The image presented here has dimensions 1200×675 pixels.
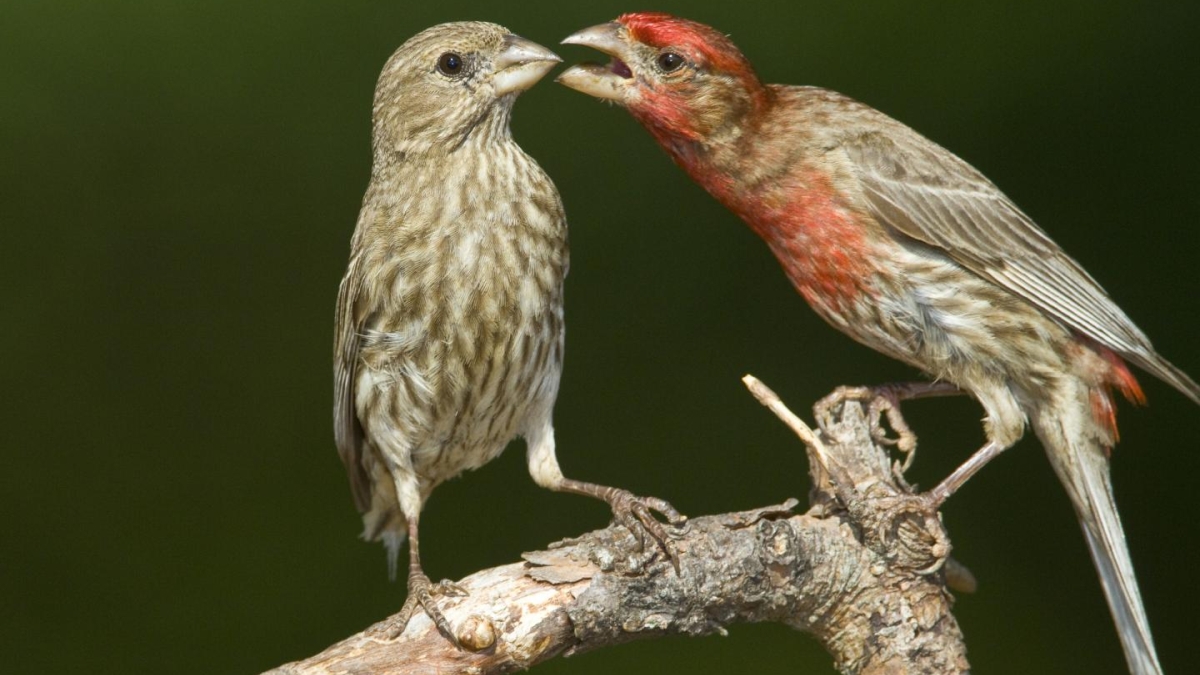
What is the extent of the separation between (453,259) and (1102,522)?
5.38 ft

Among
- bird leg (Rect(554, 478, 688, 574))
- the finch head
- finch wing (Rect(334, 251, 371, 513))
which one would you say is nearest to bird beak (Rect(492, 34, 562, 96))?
the finch head

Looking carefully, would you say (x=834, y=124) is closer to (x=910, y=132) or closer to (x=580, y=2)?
(x=910, y=132)

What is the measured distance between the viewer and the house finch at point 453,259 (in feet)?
11.0

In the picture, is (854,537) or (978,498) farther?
(978,498)

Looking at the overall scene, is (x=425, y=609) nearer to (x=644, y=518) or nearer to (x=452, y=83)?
(x=644, y=518)

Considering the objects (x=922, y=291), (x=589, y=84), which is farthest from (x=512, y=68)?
(x=922, y=291)

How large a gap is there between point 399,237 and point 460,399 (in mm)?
394

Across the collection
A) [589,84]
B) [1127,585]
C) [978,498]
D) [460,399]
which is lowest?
[978,498]

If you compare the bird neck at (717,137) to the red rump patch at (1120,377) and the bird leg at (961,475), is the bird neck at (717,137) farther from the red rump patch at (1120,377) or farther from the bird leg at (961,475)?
the red rump patch at (1120,377)

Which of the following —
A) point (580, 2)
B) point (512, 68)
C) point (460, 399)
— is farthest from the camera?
point (580, 2)

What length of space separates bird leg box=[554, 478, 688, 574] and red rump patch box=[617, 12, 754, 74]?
955 millimetres

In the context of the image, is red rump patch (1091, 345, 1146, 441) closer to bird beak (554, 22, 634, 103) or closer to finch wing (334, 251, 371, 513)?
bird beak (554, 22, 634, 103)

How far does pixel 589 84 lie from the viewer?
3.36 meters

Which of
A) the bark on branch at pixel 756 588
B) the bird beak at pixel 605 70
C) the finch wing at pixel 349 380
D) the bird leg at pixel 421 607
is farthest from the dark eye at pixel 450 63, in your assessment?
the bird leg at pixel 421 607
